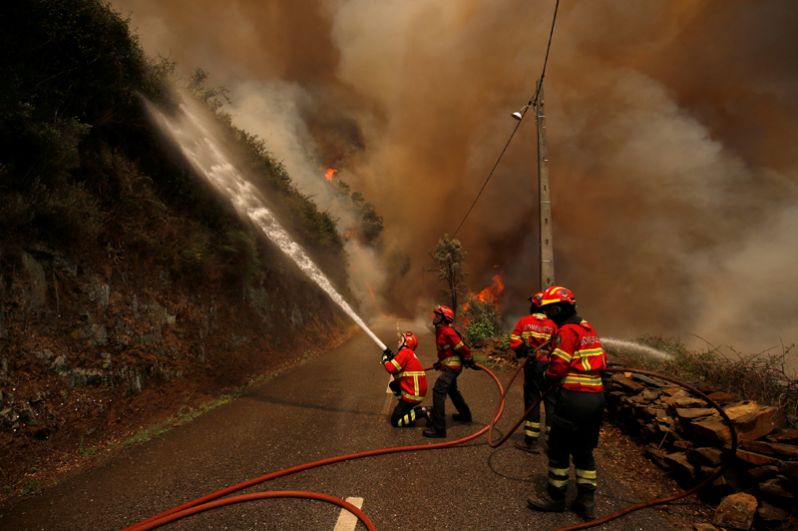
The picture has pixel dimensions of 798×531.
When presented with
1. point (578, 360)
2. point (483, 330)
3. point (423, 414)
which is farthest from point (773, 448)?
point (483, 330)

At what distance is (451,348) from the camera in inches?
260

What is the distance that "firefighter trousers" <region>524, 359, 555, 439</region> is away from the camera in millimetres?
5574

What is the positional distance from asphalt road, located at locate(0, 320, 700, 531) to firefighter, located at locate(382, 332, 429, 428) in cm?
22

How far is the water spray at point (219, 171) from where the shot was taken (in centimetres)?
1085

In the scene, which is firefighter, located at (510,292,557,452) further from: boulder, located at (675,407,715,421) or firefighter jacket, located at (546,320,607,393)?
boulder, located at (675,407,715,421)

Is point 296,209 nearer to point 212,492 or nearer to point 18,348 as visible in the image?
point 18,348

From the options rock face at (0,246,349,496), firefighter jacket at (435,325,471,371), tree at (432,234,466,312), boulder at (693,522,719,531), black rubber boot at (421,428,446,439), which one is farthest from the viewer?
tree at (432,234,466,312)

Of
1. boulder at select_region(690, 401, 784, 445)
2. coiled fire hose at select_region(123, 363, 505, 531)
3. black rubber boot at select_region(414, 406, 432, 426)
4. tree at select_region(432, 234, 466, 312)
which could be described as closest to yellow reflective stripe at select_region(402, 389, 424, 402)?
black rubber boot at select_region(414, 406, 432, 426)

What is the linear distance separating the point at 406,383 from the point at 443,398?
26.6 inches

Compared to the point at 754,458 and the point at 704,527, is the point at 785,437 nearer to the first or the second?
the point at 754,458

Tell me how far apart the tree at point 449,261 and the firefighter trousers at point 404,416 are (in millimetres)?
25319

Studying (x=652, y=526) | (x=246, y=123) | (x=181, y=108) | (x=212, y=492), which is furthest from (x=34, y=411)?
(x=246, y=123)

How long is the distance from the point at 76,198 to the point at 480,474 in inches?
301

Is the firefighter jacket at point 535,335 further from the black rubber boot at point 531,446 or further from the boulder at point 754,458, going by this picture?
the boulder at point 754,458
